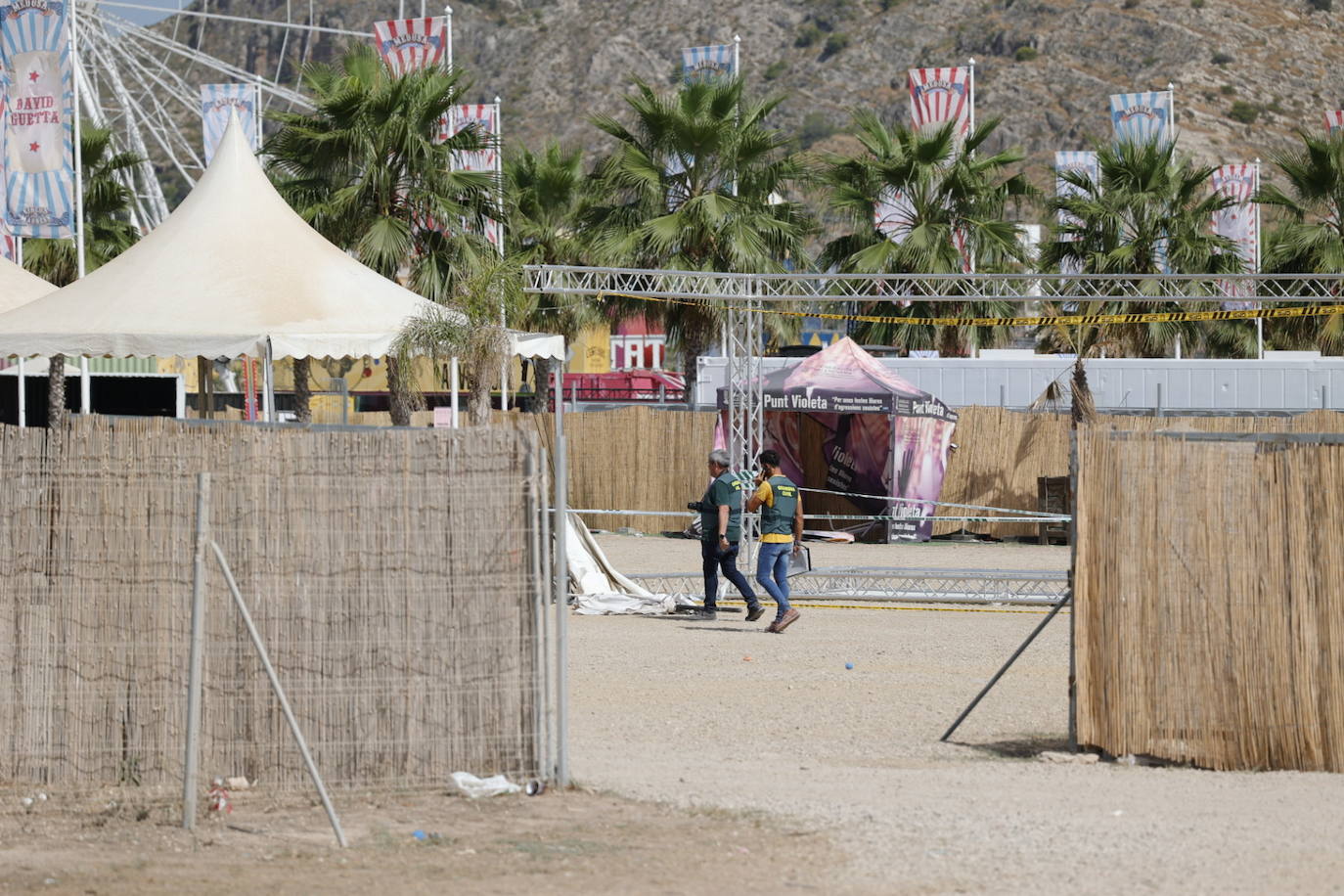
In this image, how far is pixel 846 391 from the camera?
25.7 meters

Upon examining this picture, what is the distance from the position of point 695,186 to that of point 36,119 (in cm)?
1057

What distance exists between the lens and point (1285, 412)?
90.5 ft

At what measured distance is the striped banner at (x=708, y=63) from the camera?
30609mm

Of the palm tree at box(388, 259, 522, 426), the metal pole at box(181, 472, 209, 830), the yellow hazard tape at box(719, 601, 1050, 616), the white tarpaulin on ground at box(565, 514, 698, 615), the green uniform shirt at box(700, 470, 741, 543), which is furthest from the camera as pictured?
the palm tree at box(388, 259, 522, 426)

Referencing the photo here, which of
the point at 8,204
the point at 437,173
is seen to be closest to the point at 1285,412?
the point at 437,173

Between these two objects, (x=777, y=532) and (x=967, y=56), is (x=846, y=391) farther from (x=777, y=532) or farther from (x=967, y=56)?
(x=967, y=56)

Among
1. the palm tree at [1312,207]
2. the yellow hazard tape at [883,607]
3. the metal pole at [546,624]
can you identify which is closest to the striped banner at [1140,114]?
the palm tree at [1312,207]

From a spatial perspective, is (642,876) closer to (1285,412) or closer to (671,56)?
(1285,412)

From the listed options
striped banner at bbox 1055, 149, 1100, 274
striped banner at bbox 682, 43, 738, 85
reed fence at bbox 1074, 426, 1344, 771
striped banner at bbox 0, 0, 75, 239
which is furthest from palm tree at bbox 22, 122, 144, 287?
reed fence at bbox 1074, 426, 1344, 771

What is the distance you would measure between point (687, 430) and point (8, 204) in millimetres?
10903

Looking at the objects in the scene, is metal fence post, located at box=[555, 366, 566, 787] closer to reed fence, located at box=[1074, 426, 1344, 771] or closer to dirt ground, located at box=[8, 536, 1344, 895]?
dirt ground, located at box=[8, 536, 1344, 895]

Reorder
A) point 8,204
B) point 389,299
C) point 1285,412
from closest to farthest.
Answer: point 389,299 < point 8,204 < point 1285,412

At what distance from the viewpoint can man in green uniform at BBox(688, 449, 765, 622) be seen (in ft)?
47.8

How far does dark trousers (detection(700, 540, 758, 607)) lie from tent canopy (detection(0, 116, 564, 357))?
4.03m
